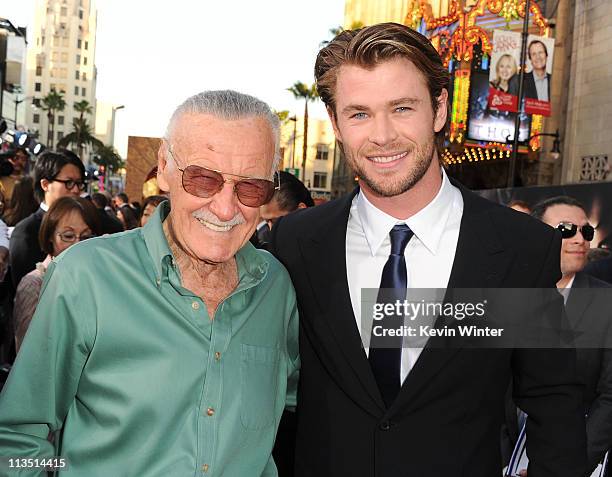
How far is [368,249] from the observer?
2920mm

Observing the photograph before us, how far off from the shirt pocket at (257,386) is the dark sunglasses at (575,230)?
3466mm

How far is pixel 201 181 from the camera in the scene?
2.24 meters

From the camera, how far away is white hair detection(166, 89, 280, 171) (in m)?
2.25

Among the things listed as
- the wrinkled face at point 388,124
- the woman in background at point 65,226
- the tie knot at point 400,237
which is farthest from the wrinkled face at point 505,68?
the tie knot at point 400,237

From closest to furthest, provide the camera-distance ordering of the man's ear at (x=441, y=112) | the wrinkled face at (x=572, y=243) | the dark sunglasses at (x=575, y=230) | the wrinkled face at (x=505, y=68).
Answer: the man's ear at (x=441, y=112) → the wrinkled face at (x=572, y=243) → the dark sunglasses at (x=575, y=230) → the wrinkled face at (x=505, y=68)

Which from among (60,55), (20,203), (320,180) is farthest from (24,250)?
(60,55)

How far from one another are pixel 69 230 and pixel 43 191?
6.48 ft

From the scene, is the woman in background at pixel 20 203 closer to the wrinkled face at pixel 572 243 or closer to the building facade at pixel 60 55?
the wrinkled face at pixel 572 243

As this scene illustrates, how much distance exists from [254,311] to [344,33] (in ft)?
4.76

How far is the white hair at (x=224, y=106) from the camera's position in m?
2.25

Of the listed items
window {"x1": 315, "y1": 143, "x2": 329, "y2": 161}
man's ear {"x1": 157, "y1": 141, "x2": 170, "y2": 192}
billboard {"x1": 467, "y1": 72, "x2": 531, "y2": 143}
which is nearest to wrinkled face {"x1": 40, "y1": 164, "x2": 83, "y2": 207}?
man's ear {"x1": 157, "y1": 141, "x2": 170, "y2": 192}

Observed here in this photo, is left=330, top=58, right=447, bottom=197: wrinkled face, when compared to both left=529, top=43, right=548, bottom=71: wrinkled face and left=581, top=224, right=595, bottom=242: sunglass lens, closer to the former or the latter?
left=581, top=224, right=595, bottom=242: sunglass lens

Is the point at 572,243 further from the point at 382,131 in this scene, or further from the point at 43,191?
the point at 43,191
